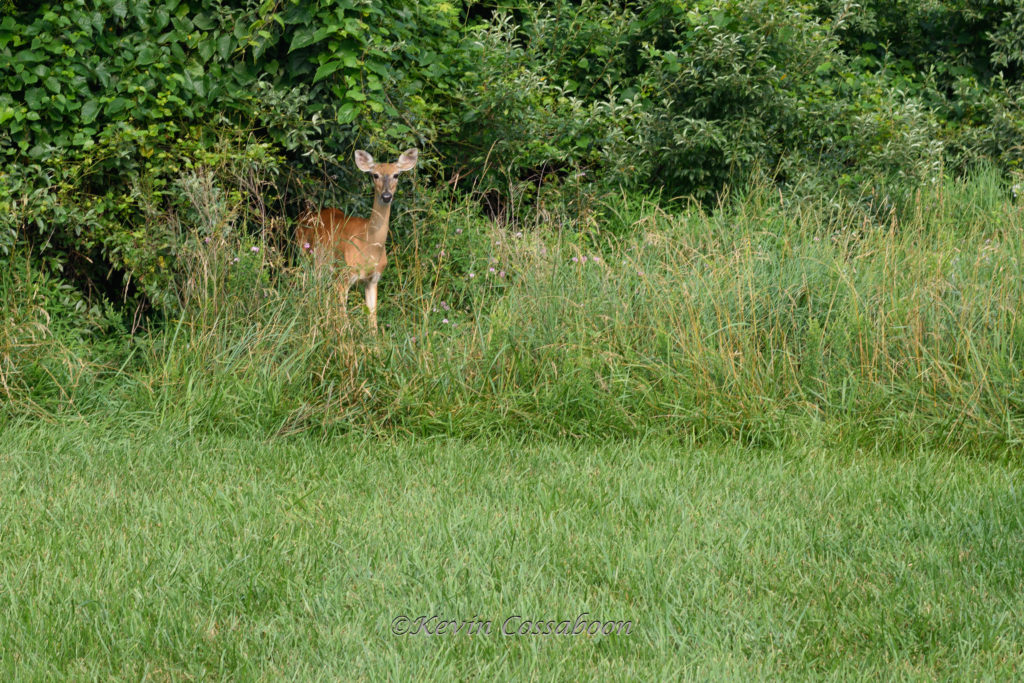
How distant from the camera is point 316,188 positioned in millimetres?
→ 7152

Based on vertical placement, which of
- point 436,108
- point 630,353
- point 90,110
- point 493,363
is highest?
point 436,108

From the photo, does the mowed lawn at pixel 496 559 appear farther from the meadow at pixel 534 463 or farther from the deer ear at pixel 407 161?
the deer ear at pixel 407 161

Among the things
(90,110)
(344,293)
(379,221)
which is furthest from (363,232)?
(90,110)

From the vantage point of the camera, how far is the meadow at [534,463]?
118 inches

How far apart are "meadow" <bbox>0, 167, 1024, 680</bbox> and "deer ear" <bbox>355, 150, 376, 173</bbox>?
1.38ft

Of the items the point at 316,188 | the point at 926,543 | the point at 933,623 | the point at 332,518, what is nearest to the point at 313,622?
the point at 332,518

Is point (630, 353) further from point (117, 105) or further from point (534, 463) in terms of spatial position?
point (117, 105)

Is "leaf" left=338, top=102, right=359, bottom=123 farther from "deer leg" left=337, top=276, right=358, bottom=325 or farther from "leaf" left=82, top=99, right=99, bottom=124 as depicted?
"leaf" left=82, top=99, right=99, bottom=124

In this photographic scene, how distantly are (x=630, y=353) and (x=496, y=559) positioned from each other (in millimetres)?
2090

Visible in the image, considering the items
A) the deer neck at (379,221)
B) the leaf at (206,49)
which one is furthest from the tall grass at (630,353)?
the leaf at (206,49)

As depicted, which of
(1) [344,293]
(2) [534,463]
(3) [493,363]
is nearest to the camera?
(2) [534,463]

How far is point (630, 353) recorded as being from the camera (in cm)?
536

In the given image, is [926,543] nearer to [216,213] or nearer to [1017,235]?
[1017,235]

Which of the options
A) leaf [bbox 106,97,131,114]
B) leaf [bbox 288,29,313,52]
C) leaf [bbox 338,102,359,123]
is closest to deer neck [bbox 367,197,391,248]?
leaf [bbox 338,102,359,123]
